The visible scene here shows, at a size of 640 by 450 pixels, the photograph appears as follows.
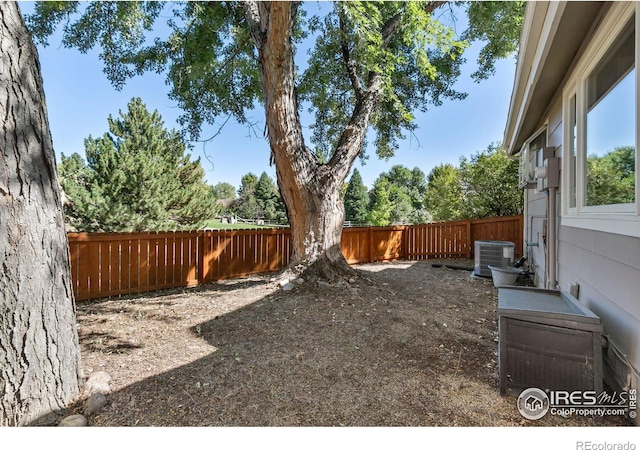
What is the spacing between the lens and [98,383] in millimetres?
1977

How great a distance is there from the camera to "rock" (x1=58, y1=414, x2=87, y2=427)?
1632mm

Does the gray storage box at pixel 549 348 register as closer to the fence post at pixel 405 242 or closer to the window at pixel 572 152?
the window at pixel 572 152

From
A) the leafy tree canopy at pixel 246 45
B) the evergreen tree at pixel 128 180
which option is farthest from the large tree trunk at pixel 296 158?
the evergreen tree at pixel 128 180

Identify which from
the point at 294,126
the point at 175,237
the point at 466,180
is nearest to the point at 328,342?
the point at 294,126

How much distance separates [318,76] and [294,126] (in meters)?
2.77

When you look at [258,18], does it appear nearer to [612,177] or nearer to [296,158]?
[296,158]

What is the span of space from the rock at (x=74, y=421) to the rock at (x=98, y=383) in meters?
0.22

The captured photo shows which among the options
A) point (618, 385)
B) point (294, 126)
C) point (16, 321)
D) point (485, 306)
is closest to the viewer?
point (16, 321)

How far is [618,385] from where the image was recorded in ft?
5.92

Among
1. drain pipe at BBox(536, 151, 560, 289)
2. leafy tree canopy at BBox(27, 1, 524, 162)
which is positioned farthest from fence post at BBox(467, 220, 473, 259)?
drain pipe at BBox(536, 151, 560, 289)

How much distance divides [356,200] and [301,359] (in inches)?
1334

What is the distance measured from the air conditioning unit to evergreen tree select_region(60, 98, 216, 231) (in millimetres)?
9502

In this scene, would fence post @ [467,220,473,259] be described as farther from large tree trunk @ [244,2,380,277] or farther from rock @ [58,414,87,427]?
rock @ [58,414,87,427]
